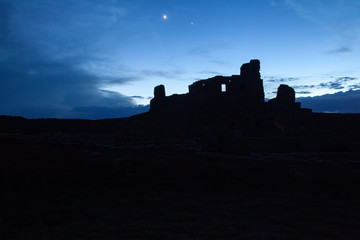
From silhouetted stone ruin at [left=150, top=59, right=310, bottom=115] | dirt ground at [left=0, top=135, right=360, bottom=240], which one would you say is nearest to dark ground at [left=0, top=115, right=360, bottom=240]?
dirt ground at [left=0, top=135, right=360, bottom=240]

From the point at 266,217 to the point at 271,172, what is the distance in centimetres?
411

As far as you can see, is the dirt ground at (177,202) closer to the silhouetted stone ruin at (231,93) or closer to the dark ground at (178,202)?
the dark ground at (178,202)

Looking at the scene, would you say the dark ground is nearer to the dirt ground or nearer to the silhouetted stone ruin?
the dirt ground

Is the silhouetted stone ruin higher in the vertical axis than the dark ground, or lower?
higher

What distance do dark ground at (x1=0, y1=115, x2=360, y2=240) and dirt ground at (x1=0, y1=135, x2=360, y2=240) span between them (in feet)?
0.05

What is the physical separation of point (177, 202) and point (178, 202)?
0.07ft

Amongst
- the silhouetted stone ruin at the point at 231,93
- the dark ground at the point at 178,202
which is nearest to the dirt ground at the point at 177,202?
the dark ground at the point at 178,202

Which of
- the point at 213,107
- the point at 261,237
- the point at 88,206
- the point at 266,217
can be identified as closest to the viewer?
the point at 261,237

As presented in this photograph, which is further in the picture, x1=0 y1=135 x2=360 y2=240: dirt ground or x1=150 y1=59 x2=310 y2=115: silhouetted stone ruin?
x1=150 y1=59 x2=310 y2=115: silhouetted stone ruin

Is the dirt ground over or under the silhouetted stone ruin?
under

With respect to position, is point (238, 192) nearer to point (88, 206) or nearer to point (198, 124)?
point (88, 206)

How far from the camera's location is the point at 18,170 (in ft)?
26.4

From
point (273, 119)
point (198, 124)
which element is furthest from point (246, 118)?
point (198, 124)

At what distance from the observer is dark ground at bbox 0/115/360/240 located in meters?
3.79
